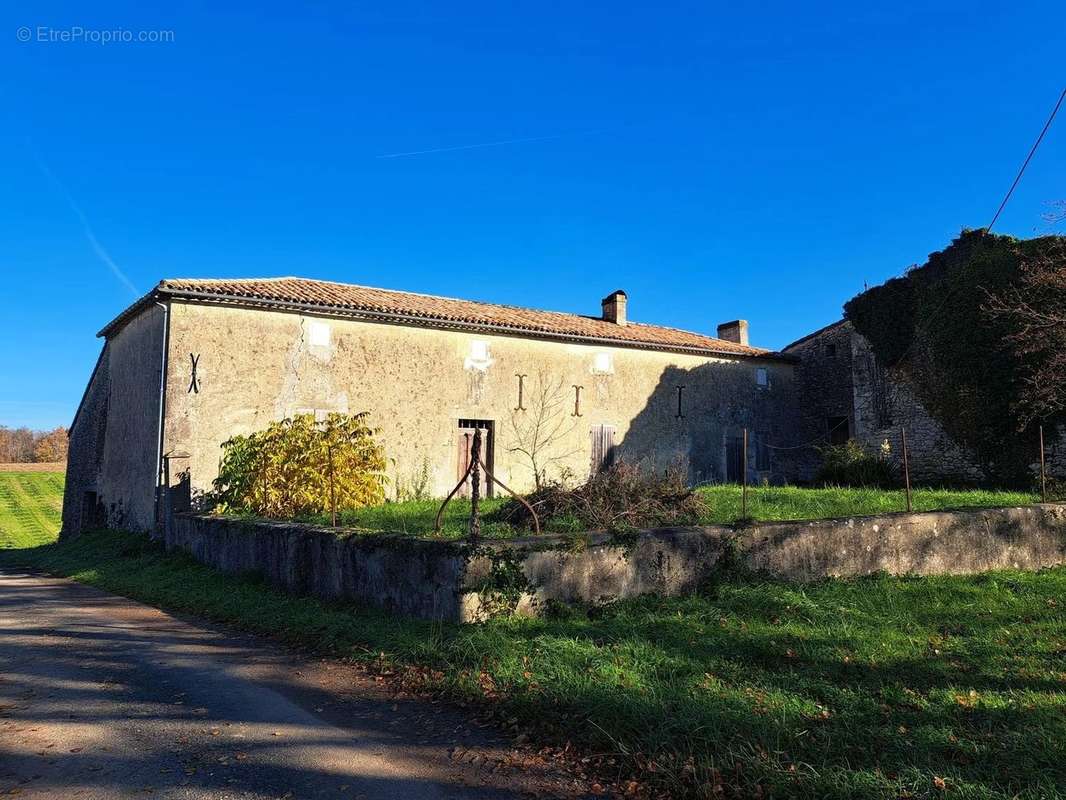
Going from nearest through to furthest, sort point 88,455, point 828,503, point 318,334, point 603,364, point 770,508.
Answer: point 770,508
point 828,503
point 318,334
point 88,455
point 603,364

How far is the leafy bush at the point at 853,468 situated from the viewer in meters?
16.2

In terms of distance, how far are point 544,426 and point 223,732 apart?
12880 mm

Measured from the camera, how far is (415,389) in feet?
49.3

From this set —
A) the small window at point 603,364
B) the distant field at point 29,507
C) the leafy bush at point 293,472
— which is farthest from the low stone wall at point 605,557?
the distant field at point 29,507

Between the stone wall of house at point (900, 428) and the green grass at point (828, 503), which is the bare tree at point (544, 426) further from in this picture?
the stone wall of house at point (900, 428)

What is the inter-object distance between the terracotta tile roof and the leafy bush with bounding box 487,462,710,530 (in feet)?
24.0

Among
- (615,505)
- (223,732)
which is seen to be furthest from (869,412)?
(223,732)

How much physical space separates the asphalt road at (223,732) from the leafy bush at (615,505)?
301 centimetres

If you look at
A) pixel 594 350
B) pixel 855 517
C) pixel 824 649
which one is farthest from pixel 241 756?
pixel 594 350

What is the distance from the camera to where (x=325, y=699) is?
4742 mm

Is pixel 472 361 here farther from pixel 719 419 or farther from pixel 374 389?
pixel 719 419

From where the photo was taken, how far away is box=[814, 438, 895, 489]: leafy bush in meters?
16.2

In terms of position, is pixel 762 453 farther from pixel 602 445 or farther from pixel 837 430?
pixel 602 445

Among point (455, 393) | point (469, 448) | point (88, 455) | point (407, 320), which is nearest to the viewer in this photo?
point (407, 320)
